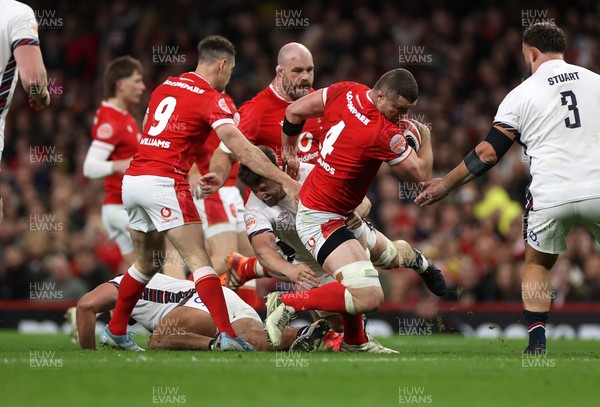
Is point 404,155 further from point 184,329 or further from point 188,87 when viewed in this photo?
point 184,329

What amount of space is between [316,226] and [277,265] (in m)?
0.59

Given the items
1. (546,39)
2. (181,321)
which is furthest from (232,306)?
(546,39)

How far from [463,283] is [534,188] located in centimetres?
720

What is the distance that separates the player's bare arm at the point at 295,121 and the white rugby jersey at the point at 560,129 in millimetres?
1628

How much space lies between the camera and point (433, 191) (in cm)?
857

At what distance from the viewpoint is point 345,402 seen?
5820mm

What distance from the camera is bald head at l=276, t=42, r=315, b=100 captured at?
33.3ft

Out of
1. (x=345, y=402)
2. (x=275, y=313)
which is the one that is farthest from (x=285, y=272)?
(x=345, y=402)

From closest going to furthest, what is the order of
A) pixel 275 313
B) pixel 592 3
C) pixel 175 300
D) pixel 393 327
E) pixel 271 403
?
→ 1. pixel 271 403
2. pixel 275 313
3. pixel 175 300
4. pixel 393 327
5. pixel 592 3

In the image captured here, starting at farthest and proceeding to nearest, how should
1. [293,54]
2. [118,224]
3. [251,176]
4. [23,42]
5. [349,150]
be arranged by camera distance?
[118,224] → [293,54] → [251,176] → [349,150] → [23,42]

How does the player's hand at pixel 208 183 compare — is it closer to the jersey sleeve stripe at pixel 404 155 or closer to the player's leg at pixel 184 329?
the player's leg at pixel 184 329

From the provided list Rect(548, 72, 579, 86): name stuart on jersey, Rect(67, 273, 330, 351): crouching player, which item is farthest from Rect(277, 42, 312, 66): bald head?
Rect(548, 72, 579, 86): name stuart on jersey

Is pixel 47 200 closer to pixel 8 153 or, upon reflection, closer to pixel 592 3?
pixel 8 153

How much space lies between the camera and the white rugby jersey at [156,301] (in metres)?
9.46
